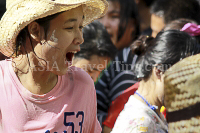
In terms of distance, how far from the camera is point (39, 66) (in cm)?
176

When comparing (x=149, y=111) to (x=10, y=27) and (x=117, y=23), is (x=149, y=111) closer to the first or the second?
(x=10, y=27)

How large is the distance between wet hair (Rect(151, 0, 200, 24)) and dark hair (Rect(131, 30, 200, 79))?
1.46 m

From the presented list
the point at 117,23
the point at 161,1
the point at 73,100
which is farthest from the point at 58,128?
the point at 161,1

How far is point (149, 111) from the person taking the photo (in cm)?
211

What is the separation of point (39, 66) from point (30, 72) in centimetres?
6

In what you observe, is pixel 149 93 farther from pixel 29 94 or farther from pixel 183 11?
pixel 183 11

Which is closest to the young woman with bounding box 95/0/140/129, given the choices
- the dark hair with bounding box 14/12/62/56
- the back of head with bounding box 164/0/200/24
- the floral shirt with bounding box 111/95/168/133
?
the back of head with bounding box 164/0/200/24

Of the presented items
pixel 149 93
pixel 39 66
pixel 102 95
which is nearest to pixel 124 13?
pixel 102 95

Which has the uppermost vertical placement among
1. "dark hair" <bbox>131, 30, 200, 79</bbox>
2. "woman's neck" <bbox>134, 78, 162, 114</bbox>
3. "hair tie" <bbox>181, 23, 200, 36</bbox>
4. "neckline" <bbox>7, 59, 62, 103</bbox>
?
"hair tie" <bbox>181, 23, 200, 36</bbox>

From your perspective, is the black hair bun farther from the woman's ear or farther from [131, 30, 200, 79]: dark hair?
the woman's ear

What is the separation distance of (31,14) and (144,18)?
3734mm

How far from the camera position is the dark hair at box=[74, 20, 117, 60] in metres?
2.84

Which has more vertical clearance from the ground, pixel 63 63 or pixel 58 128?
pixel 63 63

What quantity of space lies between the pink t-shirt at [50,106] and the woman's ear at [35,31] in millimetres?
230
